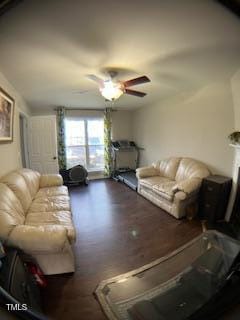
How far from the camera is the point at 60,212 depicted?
229 centimetres

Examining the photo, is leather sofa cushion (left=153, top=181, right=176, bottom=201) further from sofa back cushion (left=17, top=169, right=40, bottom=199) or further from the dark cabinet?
sofa back cushion (left=17, top=169, right=40, bottom=199)

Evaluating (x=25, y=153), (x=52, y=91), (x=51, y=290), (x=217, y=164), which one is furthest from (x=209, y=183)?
(x=25, y=153)

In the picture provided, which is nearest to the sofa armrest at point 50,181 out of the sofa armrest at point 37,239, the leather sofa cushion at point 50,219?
the leather sofa cushion at point 50,219

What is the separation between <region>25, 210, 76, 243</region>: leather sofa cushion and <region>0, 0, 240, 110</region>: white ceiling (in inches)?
71.5

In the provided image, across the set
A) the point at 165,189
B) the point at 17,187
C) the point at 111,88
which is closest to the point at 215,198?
the point at 165,189

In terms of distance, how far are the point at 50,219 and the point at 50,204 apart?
48 centimetres

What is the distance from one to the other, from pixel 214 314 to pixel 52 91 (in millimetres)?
3777

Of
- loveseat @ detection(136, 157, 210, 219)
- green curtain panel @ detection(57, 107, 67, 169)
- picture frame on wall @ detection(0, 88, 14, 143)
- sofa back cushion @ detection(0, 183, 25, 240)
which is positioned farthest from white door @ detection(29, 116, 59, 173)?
sofa back cushion @ detection(0, 183, 25, 240)

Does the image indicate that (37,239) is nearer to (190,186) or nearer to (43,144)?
(190,186)

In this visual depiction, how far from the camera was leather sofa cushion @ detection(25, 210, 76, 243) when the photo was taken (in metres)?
2.01

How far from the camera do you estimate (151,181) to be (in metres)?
3.74

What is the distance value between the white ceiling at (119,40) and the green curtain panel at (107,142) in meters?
2.59

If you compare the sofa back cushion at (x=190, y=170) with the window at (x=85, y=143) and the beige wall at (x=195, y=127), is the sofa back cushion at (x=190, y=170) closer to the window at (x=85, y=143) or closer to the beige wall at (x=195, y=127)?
the beige wall at (x=195, y=127)

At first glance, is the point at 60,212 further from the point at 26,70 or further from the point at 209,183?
the point at 209,183
